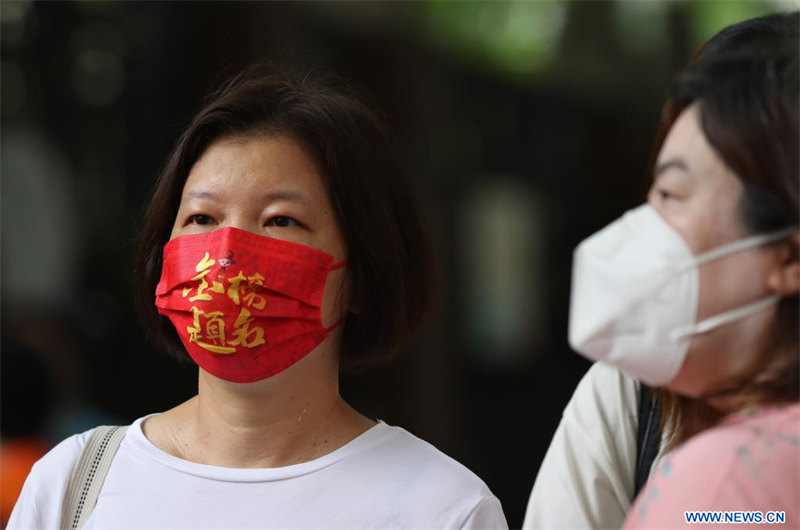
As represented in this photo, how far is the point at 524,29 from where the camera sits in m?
6.62

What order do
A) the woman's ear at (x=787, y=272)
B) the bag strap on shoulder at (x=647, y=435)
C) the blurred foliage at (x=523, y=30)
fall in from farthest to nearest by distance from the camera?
the blurred foliage at (x=523, y=30) < the bag strap on shoulder at (x=647, y=435) < the woman's ear at (x=787, y=272)

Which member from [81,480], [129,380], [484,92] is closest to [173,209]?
[81,480]

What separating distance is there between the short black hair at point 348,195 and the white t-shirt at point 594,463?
1.84 feet

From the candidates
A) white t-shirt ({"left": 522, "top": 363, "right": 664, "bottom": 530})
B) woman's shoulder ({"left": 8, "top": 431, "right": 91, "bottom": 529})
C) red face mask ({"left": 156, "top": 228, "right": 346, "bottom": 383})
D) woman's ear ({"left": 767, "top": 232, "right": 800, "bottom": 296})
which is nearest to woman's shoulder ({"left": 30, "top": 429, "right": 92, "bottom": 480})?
woman's shoulder ({"left": 8, "top": 431, "right": 91, "bottom": 529})

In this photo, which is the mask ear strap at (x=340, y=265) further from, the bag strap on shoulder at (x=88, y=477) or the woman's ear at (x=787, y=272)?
the woman's ear at (x=787, y=272)

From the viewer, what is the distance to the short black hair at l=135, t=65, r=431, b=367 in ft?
8.55

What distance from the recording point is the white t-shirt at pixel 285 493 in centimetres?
238

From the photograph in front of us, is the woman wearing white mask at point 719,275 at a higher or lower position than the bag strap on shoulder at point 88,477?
higher

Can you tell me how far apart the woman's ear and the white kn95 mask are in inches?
0.7

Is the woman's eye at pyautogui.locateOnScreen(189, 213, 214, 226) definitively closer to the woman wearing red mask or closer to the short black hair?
the woman wearing red mask

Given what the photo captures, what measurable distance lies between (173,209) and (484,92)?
13.5 ft

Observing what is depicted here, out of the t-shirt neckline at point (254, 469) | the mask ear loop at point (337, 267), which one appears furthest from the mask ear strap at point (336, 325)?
the t-shirt neckline at point (254, 469)

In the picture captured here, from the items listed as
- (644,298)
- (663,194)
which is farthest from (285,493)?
(663,194)

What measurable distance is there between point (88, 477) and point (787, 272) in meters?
1.64
